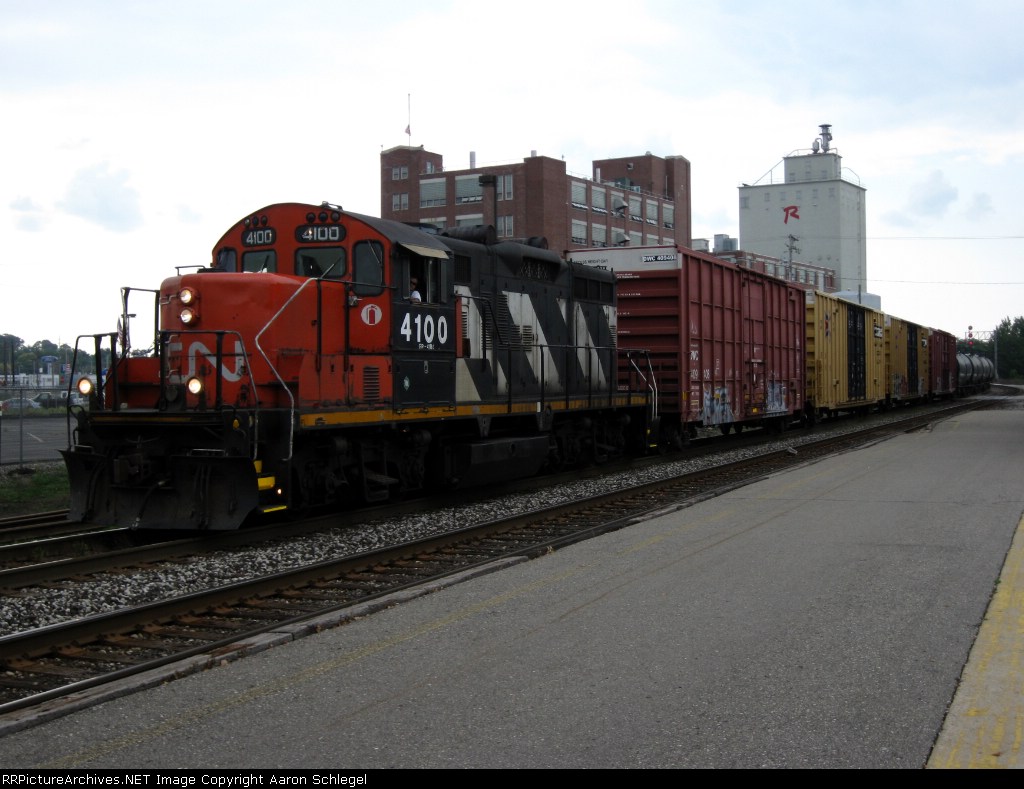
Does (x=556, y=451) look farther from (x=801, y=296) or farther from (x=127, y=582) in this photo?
(x=801, y=296)

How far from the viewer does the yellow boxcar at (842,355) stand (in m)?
28.5

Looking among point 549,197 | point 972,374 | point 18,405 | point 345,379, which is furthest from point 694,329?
point 549,197

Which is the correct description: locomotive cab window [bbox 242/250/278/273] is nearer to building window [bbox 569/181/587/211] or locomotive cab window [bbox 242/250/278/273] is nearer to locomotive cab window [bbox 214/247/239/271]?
locomotive cab window [bbox 214/247/239/271]

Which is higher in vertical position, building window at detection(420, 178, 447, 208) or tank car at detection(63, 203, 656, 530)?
building window at detection(420, 178, 447, 208)

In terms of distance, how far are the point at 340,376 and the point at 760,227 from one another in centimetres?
10454

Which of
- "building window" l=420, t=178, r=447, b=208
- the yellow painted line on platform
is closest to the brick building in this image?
"building window" l=420, t=178, r=447, b=208

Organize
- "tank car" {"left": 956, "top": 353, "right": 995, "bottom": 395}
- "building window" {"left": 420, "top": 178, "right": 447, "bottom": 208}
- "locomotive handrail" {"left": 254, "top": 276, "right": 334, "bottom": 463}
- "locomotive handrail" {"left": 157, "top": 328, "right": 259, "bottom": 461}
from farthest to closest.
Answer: "building window" {"left": 420, "top": 178, "right": 447, "bottom": 208} → "tank car" {"left": 956, "top": 353, "right": 995, "bottom": 395} → "locomotive handrail" {"left": 254, "top": 276, "right": 334, "bottom": 463} → "locomotive handrail" {"left": 157, "top": 328, "right": 259, "bottom": 461}

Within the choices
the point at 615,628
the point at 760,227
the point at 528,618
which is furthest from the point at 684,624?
the point at 760,227

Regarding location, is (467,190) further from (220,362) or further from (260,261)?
(220,362)

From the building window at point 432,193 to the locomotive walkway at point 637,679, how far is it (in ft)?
231

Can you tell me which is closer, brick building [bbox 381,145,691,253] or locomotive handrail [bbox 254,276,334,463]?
locomotive handrail [bbox 254,276,334,463]

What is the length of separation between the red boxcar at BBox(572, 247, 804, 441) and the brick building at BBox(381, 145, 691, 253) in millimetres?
46080

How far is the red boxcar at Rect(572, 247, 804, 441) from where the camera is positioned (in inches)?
752

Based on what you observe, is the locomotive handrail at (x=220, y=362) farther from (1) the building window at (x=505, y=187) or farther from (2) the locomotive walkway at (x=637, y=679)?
(1) the building window at (x=505, y=187)
